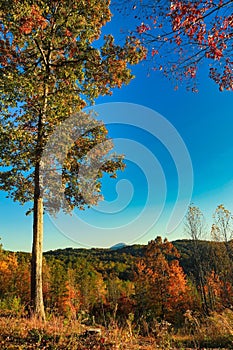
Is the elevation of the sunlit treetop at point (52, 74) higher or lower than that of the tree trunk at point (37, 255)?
higher

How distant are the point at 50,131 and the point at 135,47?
3.61 meters

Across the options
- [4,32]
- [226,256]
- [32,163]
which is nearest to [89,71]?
[4,32]

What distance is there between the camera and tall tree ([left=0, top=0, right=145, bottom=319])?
7.99m

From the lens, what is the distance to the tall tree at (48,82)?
314 inches

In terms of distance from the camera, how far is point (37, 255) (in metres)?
8.37

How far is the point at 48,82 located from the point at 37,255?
498 cm

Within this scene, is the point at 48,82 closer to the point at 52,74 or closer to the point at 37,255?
the point at 52,74

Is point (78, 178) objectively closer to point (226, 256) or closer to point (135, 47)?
point (135, 47)

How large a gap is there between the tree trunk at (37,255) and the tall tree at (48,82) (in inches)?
1.0

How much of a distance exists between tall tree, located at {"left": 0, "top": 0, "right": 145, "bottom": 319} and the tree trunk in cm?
3

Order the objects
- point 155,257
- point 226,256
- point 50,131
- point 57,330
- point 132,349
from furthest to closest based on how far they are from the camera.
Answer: point 155,257
point 226,256
point 50,131
point 57,330
point 132,349

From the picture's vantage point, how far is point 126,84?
9531 millimetres

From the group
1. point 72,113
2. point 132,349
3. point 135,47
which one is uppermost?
point 135,47

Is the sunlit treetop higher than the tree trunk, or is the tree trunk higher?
the sunlit treetop
